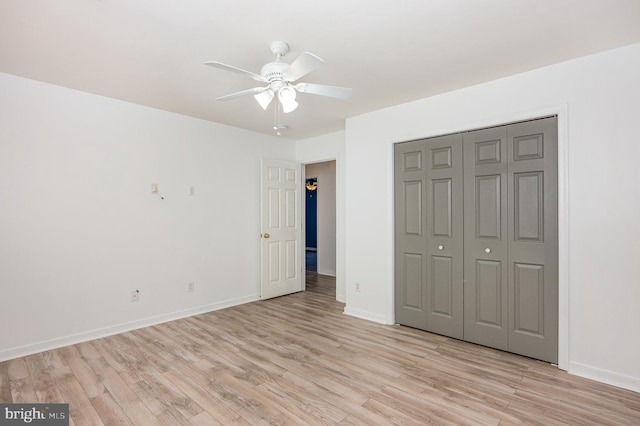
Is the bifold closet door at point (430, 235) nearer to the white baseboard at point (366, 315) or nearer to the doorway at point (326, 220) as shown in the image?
the white baseboard at point (366, 315)

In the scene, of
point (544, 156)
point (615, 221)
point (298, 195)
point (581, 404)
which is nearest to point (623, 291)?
point (615, 221)

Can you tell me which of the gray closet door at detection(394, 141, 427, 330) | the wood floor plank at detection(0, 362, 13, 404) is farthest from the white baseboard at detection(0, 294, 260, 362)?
the gray closet door at detection(394, 141, 427, 330)

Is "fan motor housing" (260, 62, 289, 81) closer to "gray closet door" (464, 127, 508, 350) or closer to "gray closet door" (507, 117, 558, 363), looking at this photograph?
"gray closet door" (464, 127, 508, 350)

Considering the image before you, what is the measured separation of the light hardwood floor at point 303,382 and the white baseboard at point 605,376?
0.23 ft

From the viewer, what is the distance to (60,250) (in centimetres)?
322

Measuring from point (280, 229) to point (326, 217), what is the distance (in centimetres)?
200

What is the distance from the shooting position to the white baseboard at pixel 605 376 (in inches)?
94.8

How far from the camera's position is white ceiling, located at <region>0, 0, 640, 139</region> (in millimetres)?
1999

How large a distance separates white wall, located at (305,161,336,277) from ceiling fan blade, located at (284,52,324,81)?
4.72 meters

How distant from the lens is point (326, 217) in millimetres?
7082

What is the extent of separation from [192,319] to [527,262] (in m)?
3.82

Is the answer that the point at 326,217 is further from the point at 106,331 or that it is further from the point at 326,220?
the point at 106,331

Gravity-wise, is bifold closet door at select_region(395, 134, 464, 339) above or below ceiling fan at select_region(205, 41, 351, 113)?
below

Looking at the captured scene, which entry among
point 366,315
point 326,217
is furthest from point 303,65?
point 326,217
